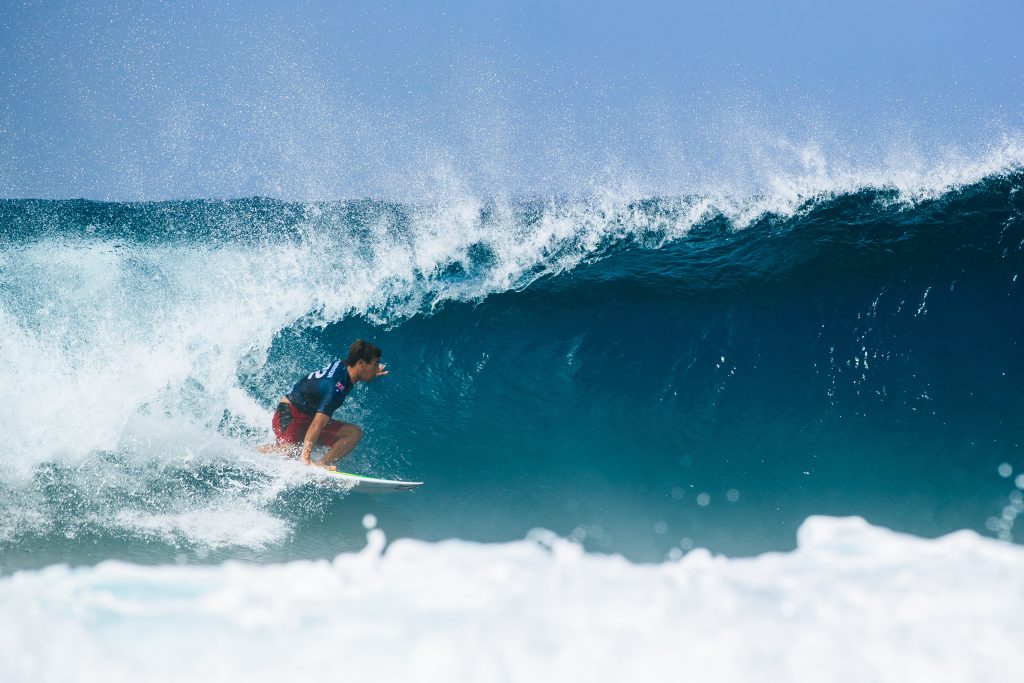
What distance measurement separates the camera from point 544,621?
9.11 ft

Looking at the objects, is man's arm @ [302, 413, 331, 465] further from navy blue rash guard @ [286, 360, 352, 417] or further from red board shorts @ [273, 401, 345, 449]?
red board shorts @ [273, 401, 345, 449]

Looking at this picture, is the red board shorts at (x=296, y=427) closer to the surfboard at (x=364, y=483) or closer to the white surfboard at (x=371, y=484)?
the surfboard at (x=364, y=483)

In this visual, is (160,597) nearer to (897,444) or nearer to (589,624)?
(589,624)

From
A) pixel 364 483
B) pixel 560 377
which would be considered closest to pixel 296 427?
Result: pixel 364 483

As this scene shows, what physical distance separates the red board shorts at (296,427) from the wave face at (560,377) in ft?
0.86

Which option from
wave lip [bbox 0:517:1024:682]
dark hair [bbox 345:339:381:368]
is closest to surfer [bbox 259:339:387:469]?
dark hair [bbox 345:339:381:368]

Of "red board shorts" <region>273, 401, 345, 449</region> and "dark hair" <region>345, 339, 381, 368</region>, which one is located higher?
"dark hair" <region>345, 339, 381, 368</region>

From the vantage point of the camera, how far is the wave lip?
2.54 metres

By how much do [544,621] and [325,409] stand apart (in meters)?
2.62

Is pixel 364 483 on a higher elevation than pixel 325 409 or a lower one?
lower

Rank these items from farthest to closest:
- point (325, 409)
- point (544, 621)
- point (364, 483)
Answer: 1. point (325, 409)
2. point (364, 483)
3. point (544, 621)

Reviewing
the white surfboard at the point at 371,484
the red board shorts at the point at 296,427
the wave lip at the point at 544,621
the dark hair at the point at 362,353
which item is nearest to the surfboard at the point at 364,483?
the white surfboard at the point at 371,484

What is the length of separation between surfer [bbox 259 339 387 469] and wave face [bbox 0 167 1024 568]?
0.83ft

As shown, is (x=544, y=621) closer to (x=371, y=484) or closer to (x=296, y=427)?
(x=371, y=484)
